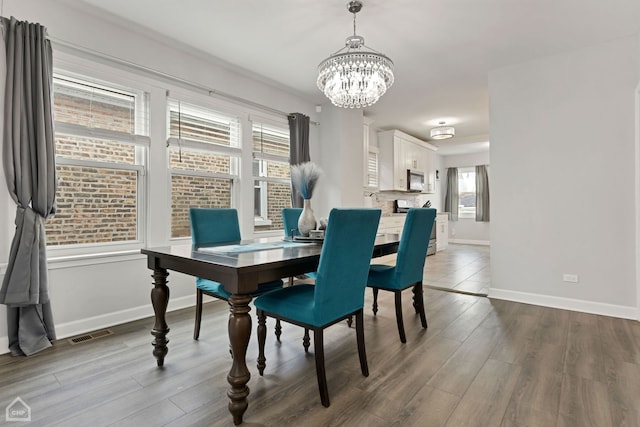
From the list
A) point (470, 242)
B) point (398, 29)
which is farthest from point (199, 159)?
point (470, 242)

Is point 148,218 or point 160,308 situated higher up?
point 148,218

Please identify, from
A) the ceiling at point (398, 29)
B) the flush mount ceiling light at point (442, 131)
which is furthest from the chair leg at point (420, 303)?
the flush mount ceiling light at point (442, 131)

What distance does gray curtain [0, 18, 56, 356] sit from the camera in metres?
2.19

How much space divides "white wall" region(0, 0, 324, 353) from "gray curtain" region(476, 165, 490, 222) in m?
7.32

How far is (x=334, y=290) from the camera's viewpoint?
1725 mm

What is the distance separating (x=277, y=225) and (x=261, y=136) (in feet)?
3.93

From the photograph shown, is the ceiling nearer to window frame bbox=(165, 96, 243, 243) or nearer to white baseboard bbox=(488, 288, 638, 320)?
window frame bbox=(165, 96, 243, 243)

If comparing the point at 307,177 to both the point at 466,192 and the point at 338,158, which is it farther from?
the point at 466,192

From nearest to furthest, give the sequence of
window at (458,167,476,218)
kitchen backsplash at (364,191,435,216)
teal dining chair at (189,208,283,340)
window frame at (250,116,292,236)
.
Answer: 1. teal dining chair at (189,208,283,340)
2. window frame at (250,116,292,236)
3. kitchen backsplash at (364,191,435,216)
4. window at (458,167,476,218)

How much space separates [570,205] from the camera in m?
3.26

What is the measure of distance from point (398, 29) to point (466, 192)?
7.12 meters

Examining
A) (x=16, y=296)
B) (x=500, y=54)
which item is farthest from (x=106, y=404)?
(x=500, y=54)

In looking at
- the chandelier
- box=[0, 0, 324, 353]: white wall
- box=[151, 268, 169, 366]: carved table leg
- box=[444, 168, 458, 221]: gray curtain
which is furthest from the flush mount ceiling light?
box=[151, 268, 169, 366]: carved table leg

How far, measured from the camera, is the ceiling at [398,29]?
8.27 ft
